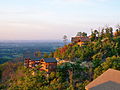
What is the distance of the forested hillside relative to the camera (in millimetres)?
8080

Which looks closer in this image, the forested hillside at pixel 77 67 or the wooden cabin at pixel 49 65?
the forested hillside at pixel 77 67

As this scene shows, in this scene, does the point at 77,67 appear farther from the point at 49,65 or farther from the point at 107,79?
the point at 107,79

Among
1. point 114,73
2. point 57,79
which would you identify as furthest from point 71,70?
point 114,73

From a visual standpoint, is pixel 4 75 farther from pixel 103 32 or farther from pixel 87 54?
pixel 103 32

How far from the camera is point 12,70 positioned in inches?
582

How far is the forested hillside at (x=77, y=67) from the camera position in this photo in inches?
318

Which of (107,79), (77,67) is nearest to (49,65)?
(77,67)

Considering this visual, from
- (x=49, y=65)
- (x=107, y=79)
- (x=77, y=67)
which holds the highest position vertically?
(x=107, y=79)

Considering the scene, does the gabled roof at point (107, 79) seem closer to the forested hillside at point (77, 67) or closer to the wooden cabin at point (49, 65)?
the forested hillside at point (77, 67)

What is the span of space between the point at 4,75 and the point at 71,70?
609 centimetres

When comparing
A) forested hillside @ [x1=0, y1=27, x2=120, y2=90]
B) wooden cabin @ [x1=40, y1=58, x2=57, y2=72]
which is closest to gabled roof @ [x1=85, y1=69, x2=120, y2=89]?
forested hillside @ [x1=0, y1=27, x2=120, y2=90]

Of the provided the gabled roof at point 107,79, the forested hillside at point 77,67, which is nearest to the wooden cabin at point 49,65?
the forested hillside at point 77,67

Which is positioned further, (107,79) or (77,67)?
(77,67)

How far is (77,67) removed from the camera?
10469 millimetres
